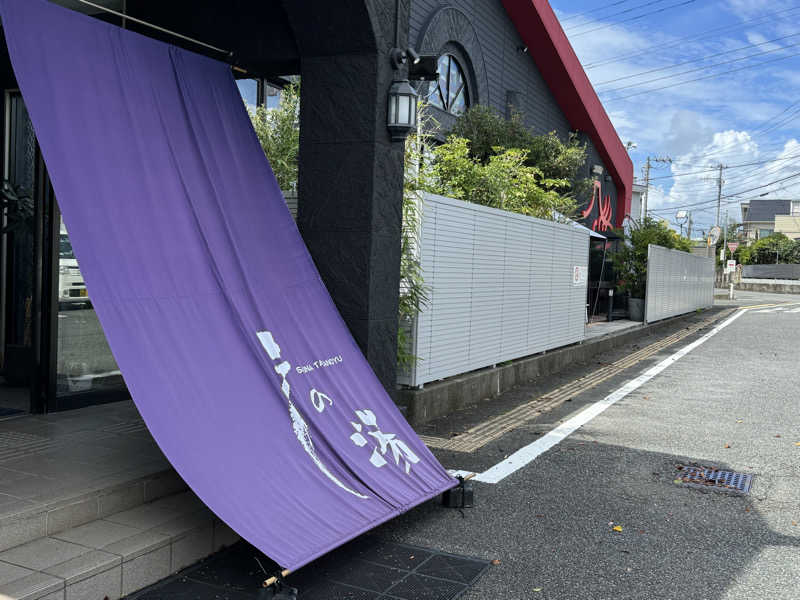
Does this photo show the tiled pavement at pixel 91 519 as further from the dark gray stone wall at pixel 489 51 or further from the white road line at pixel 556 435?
the dark gray stone wall at pixel 489 51

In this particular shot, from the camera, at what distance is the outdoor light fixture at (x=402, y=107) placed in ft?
19.2

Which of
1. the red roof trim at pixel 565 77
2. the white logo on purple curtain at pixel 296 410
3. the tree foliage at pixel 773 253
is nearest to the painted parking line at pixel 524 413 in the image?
the white logo on purple curtain at pixel 296 410

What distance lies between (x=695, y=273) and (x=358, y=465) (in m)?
24.8

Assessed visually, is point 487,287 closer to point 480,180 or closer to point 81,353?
point 480,180

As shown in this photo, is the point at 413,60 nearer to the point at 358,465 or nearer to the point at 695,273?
the point at 358,465

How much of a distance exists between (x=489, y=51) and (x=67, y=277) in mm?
13506

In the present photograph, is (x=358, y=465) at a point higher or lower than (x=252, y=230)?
lower

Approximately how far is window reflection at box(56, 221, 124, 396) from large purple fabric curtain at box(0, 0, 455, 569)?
6.05 feet

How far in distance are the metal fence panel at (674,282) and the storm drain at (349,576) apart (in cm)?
1658

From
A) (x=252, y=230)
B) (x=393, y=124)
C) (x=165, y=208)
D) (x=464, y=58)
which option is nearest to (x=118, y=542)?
(x=165, y=208)

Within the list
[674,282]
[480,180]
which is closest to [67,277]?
[480,180]

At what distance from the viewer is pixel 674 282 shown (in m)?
22.8

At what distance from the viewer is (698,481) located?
573 cm

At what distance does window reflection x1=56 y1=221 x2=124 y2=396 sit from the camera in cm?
604
